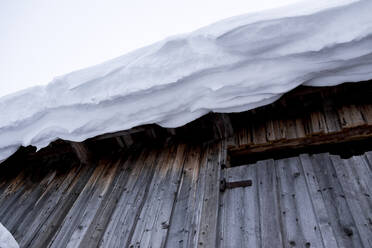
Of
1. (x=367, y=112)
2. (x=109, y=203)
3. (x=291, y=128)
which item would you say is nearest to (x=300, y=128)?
(x=291, y=128)

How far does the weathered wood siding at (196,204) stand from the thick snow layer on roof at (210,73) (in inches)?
24.2

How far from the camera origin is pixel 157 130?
315 cm

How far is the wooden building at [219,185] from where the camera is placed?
191 centimetres

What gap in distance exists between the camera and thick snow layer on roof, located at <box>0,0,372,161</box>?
1.88 m

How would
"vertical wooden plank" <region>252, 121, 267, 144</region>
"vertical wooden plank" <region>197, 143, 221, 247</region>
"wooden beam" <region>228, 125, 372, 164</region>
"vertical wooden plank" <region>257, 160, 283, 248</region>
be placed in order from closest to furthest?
1. "vertical wooden plank" <region>257, 160, 283, 248</region>
2. "vertical wooden plank" <region>197, 143, 221, 247</region>
3. "wooden beam" <region>228, 125, 372, 164</region>
4. "vertical wooden plank" <region>252, 121, 267, 144</region>

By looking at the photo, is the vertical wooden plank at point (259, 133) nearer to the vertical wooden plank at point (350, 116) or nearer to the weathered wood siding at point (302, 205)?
the weathered wood siding at point (302, 205)

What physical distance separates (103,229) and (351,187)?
210cm

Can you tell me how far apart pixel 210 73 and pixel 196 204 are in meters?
1.13

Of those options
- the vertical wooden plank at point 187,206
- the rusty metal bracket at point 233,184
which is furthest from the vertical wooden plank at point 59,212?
the rusty metal bracket at point 233,184

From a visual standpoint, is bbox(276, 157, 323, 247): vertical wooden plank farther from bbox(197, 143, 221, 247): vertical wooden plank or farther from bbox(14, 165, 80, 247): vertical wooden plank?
bbox(14, 165, 80, 247): vertical wooden plank

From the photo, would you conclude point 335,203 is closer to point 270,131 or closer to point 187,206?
point 270,131

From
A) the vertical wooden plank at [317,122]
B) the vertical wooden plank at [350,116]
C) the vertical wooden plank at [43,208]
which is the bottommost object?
the vertical wooden plank at [43,208]

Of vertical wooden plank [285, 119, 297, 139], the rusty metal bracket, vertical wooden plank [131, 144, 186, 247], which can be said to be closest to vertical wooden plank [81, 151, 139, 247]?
vertical wooden plank [131, 144, 186, 247]

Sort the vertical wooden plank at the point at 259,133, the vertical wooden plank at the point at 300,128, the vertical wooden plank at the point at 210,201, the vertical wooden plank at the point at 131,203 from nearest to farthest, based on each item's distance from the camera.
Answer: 1. the vertical wooden plank at the point at 210,201
2. the vertical wooden plank at the point at 131,203
3. the vertical wooden plank at the point at 300,128
4. the vertical wooden plank at the point at 259,133
